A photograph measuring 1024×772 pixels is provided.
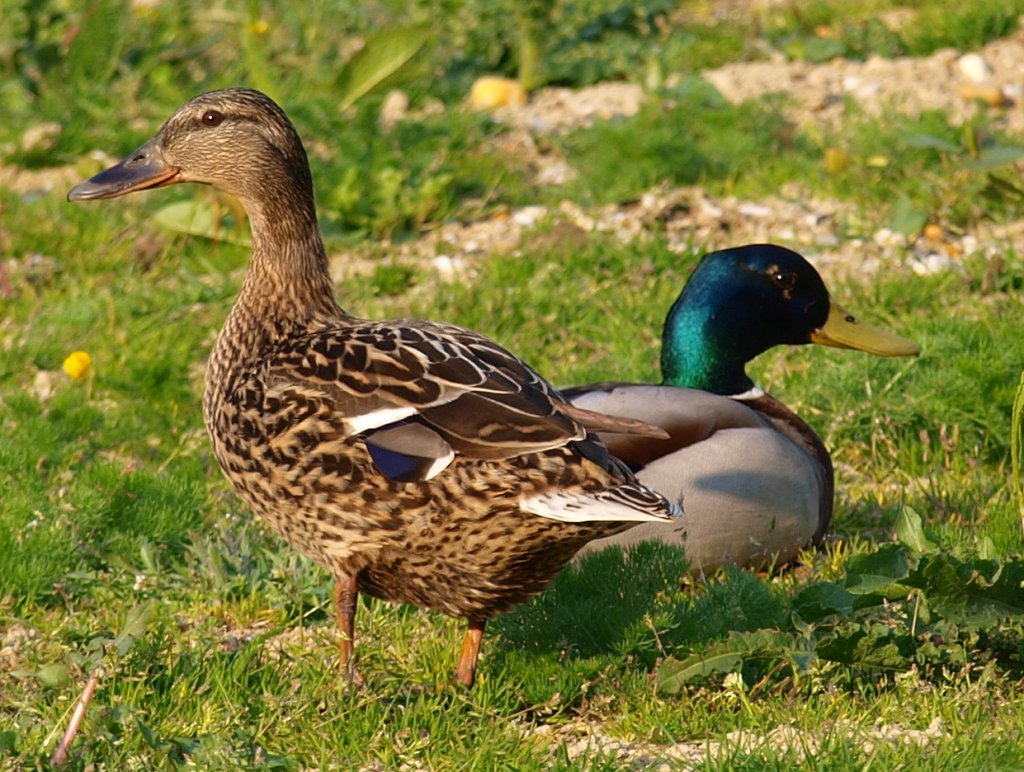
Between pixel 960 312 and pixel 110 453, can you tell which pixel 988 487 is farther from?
pixel 110 453

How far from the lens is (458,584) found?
3.74m

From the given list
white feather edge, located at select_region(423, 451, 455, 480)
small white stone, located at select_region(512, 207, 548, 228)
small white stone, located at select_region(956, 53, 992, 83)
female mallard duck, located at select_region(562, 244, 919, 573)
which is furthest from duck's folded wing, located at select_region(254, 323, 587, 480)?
small white stone, located at select_region(956, 53, 992, 83)

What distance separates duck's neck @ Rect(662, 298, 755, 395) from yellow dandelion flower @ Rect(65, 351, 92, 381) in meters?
2.09

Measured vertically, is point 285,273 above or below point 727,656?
above

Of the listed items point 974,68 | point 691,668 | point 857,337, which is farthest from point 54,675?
point 974,68

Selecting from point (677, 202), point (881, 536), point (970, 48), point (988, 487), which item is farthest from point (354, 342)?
point (970, 48)

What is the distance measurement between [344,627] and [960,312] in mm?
3183

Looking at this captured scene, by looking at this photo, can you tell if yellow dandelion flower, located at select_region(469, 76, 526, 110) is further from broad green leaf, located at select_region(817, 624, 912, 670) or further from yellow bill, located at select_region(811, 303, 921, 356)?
broad green leaf, located at select_region(817, 624, 912, 670)

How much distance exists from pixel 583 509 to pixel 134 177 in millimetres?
1795

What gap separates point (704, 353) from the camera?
5.38 metres

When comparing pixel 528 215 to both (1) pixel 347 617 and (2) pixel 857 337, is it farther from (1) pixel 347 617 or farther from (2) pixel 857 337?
(1) pixel 347 617

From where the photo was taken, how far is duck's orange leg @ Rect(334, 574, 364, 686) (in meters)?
3.84

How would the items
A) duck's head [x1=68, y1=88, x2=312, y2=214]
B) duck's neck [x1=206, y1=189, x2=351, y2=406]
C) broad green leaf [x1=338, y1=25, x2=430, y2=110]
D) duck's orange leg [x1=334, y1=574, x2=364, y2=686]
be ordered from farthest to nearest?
1. broad green leaf [x1=338, y1=25, x2=430, y2=110]
2. duck's head [x1=68, y1=88, x2=312, y2=214]
3. duck's neck [x1=206, y1=189, x2=351, y2=406]
4. duck's orange leg [x1=334, y1=574, x2=364, y2=686]

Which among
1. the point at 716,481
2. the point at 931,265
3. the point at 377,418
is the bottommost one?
the point at 931,265
